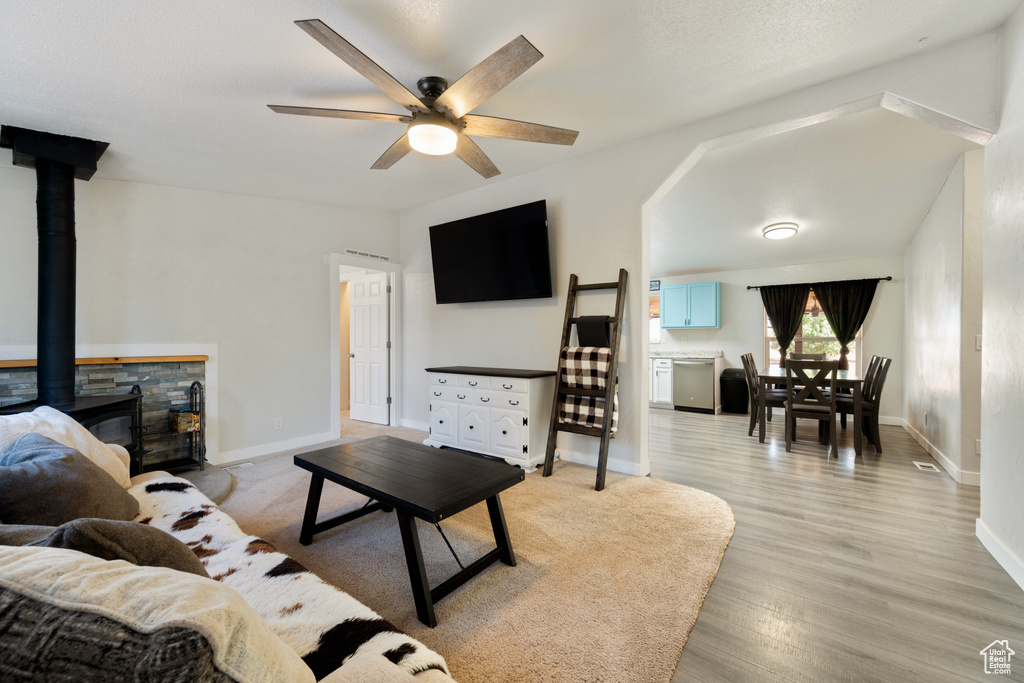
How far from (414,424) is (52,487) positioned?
379cm

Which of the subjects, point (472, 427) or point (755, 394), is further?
point (755, 394)

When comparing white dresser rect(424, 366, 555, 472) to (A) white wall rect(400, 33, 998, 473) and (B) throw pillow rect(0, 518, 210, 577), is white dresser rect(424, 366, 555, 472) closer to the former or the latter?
(A) white wall rect(400, 33, 998, 473)

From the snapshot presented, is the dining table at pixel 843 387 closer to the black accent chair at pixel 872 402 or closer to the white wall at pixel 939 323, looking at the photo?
the black accent chair at pixel 872 402

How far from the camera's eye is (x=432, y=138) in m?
2.30

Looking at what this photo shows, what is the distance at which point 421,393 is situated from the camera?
505 cm

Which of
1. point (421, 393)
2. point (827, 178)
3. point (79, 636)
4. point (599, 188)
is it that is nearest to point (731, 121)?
point (599, 188)

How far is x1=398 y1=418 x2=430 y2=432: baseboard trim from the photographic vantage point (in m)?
4.95

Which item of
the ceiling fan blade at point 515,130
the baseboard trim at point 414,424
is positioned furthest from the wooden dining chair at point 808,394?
the baseboard trim at point 414,424

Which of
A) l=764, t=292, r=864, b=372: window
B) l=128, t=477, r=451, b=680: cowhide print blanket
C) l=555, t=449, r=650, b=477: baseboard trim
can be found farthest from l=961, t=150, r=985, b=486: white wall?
l=128, t=477, r=451, b=680: cowhide print blanket

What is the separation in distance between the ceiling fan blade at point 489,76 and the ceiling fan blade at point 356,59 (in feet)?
0.51

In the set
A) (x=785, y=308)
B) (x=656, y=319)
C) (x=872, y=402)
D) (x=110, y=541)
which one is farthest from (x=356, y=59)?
(x=656, y=319)

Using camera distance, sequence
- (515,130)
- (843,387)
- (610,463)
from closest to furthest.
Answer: (515,130) < (610,463) < (843,387)

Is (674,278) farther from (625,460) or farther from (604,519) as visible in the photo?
(604,519)

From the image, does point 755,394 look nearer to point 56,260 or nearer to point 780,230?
point 780,230
